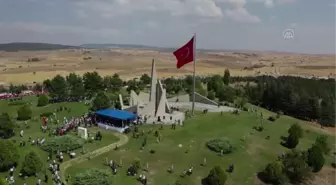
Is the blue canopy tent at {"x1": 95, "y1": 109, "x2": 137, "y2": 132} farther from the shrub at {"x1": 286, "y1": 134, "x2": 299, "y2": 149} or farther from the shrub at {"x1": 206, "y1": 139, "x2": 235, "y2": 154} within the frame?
the shrub at {"x1": 286, "y1": 134, "x2": 299, "y2": 149}

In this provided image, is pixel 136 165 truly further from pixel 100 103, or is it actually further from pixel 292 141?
pixel 292 141

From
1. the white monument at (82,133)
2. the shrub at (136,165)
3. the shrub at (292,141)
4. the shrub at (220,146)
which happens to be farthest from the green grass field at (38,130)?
the shrub at (292,141)

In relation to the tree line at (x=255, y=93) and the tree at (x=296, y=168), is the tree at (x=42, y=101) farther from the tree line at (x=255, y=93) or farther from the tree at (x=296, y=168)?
the tree at (x=296, y=168)

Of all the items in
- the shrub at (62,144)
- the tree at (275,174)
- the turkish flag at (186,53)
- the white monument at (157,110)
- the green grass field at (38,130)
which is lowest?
the tree at (275,174)

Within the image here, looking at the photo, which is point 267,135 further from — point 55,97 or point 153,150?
point 55,97

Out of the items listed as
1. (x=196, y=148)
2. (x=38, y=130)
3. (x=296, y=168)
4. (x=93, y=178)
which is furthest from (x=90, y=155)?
(x=296, y=168)

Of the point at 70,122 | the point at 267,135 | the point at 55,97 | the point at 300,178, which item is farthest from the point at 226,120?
the point at 55,97
